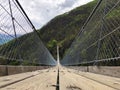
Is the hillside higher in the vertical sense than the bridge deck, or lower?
higher

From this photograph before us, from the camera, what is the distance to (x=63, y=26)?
97.4 m

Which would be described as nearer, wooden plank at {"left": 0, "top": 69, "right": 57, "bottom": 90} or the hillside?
wooden plank at {"left": 0, "top": 69, "right": 57, "bottom": 90}

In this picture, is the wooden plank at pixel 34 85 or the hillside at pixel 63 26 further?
the hillside at pixel 63 26

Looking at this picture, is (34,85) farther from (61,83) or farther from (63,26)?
(63,26)

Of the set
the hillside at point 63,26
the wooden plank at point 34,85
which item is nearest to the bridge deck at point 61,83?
the wooden plank at point 34,85

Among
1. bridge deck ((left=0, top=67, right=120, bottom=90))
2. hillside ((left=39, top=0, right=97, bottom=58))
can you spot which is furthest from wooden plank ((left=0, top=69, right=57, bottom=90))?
hillside ((left=39, top=0, right=97, bottom=58))

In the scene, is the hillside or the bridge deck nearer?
the bridge deck

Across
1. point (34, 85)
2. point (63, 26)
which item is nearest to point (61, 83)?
point (34, 85)

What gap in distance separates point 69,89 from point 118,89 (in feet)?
1.04

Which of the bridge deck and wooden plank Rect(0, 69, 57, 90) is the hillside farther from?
wooden plank Rect(0, 69, 57, 90)

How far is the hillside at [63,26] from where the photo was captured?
295 feet

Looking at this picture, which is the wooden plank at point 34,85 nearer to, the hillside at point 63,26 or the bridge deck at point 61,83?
the bridge deck at point 61,83

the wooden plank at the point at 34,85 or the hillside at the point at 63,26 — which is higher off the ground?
the hillside at the point at 63,26

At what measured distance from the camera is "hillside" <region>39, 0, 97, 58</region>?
3543 inches
